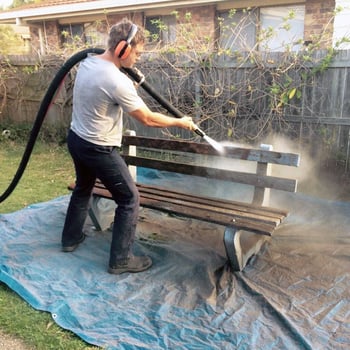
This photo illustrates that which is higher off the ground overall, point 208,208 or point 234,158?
point 234,158

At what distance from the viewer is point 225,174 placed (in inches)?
131

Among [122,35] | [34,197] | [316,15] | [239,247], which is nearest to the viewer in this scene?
[122,35]

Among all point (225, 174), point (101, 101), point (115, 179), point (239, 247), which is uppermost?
point (101, 101)

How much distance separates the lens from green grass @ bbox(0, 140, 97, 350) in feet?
7.66

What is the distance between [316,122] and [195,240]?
2788 mm

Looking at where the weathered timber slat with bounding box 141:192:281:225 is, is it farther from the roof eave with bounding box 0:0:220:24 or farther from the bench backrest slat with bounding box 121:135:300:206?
the roof eave with bounding box 0:0:220:24

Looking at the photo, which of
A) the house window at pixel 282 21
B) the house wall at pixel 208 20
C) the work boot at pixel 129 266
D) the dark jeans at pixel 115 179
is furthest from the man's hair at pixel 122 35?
the house window at pixel 282 21

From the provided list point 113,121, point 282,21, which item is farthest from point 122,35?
point 282,21

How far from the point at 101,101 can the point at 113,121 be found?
0.20m

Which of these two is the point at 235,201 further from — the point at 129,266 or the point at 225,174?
the point at 129,266

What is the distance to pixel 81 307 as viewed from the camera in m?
2.58

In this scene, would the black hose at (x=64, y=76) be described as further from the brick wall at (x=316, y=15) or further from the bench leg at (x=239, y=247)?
the brick wall at (x=316, y=15)

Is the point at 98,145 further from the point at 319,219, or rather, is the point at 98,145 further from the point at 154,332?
the point at 319,219

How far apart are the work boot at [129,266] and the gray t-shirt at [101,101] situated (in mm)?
939
